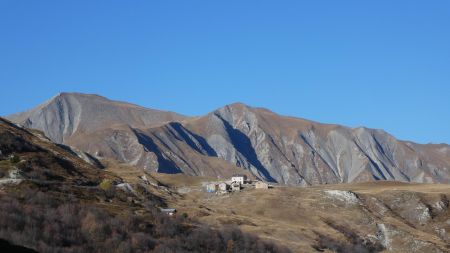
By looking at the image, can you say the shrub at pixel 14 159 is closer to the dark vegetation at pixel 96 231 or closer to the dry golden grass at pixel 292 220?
the dark vegetation at pixel 96 231

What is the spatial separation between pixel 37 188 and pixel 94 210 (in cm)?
1368

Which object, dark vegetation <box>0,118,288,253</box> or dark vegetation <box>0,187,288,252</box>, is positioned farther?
dark vegetation <box>0,118,288,253</box>

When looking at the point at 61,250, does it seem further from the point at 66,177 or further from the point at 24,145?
the point at 24,145

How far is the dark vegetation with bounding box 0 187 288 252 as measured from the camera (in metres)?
83.9

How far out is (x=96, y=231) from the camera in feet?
311

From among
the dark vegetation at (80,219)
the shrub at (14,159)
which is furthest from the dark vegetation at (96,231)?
the shrub at (14,159)

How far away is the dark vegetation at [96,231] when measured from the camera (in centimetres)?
8388

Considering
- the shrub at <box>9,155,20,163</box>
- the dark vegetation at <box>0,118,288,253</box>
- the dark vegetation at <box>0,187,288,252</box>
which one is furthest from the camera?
the shrub at <box>9,155,20,163</box>

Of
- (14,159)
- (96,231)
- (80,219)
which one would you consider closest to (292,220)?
(14,159)

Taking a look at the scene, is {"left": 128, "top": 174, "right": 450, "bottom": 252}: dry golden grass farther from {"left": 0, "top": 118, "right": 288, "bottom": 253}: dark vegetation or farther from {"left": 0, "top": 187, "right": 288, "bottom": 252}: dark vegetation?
{"left": 0, "top": 187, "right": 288, "bottom": 252}: dark vegetation

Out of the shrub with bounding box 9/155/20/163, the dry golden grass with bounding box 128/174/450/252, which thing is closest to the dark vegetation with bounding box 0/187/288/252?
the dry golden grass with bounding box 128/174/450/252

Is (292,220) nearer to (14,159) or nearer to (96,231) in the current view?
(14,159)

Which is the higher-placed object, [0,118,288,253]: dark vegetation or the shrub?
the shrub

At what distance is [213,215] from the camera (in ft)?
511
